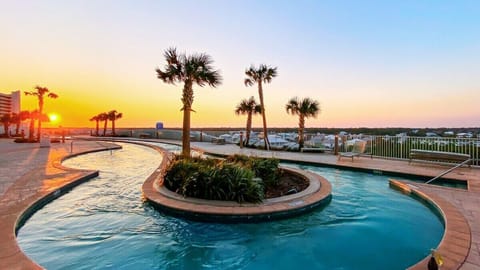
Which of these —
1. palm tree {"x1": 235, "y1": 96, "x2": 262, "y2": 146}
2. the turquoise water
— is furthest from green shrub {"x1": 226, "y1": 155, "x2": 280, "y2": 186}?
palm tree {"x1": 235, "y1": 96, "x2": 262, "y2": 146}

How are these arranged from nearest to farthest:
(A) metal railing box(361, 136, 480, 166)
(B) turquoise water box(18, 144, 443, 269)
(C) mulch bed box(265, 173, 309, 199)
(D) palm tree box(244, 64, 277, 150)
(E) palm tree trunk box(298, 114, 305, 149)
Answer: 1. (B) turquoise water box(18, 144, 443, 269)
2. (C) mulch bed box(265, 173, 309, 199)
3. (A) metal railing box(361, 136, 480, 166)
4. (E) palm tree trunk box(298, 114, 305, 149)
5. (D) palm tree box(244, 64, 277, 150)

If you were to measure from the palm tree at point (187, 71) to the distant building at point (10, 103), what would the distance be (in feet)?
152

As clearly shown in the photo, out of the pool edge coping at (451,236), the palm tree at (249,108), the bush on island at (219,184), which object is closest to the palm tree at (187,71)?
the bush on island at (219,184)

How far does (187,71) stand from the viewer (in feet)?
28.8

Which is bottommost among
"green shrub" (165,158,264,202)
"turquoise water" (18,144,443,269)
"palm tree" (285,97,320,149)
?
"turquoise water" (18,144,443,269)

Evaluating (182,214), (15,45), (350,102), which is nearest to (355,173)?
(182,214)

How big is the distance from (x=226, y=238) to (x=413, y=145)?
351 inches

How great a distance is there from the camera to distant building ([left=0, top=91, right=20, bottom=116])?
40875 mm

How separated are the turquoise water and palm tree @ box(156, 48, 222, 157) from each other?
4.41m

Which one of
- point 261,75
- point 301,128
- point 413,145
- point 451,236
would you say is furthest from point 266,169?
point 261,75

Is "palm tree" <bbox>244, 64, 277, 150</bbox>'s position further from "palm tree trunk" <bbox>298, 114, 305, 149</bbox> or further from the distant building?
the distant building

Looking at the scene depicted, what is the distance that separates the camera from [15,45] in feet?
32.1

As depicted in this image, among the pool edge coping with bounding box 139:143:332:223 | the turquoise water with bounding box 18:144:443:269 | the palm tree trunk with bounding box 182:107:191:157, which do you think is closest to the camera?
the turquoise water with bounding box 18:144:443:269

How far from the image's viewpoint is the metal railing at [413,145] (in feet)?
26.1
